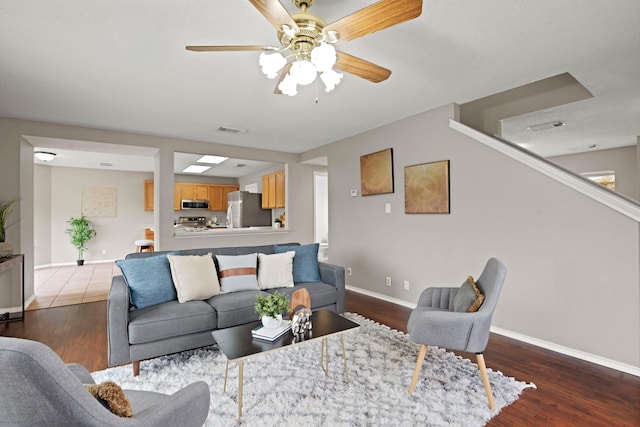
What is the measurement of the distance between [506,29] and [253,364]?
9.78 feet

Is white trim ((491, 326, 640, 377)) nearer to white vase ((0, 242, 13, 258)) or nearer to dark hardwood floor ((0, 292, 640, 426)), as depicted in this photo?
dark hardwood floor ((0, 292, 640, 426))

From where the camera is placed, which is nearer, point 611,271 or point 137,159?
point 611,271

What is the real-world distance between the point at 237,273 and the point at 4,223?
3152mm

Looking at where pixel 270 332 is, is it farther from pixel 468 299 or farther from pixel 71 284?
pixel 71 284

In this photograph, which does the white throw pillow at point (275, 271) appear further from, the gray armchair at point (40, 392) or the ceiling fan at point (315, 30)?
the gray armchair at point (40, 392)

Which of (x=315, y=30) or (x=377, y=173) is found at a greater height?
(x=315, y=30)

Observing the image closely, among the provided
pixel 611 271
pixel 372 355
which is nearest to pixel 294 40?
pixel 372 355

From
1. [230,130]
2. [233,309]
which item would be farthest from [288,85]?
[230,130]

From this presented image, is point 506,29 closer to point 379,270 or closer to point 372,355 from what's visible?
point 372,355

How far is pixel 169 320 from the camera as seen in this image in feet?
7.77

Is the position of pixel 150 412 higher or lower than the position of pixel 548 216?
lower

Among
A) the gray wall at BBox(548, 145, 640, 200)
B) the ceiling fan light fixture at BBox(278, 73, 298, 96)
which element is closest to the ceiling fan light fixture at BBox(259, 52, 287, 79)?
the ceiling fan light fixture at BBox(278, 73, 298, 96)

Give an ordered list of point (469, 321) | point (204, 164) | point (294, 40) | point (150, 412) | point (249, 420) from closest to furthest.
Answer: point (150, 412) < point (294, 40) < point (249, 420) < point (469, 321) < point (204, 164)

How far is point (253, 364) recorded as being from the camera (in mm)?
2395
